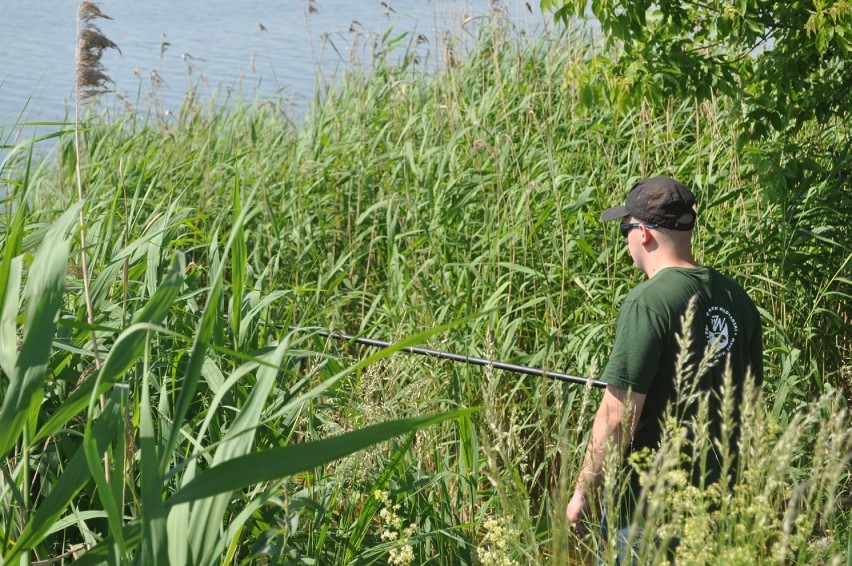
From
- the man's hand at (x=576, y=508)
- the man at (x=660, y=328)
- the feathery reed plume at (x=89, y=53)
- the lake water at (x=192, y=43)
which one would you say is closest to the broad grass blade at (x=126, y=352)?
the feathery reed plume at (x=89, y=53)

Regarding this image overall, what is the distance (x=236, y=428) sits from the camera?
6.25 ft

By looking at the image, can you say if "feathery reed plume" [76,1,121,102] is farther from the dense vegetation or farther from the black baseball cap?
the black baseball cap

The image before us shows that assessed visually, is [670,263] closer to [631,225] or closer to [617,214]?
[631,225]

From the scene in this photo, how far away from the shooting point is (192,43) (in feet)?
44.0

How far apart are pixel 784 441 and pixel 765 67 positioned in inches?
110

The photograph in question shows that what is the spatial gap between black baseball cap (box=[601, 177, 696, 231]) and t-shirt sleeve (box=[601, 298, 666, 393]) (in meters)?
0.29

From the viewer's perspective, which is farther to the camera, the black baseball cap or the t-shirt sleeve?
the black baseball cap

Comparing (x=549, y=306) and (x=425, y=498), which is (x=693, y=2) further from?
(x=425, y=498)

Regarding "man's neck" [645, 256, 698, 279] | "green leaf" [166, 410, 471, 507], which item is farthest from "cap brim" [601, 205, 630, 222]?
"green leaf" [166, 410, 471, 507]

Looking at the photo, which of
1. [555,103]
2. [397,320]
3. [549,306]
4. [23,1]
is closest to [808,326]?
[549,306]

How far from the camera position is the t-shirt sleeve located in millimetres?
2764

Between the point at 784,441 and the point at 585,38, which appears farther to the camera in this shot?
the point at 585,38

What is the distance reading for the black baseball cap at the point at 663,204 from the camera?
2.94 metres

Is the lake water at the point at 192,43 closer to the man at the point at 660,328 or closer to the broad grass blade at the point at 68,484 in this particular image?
the man at the point at 660,328
